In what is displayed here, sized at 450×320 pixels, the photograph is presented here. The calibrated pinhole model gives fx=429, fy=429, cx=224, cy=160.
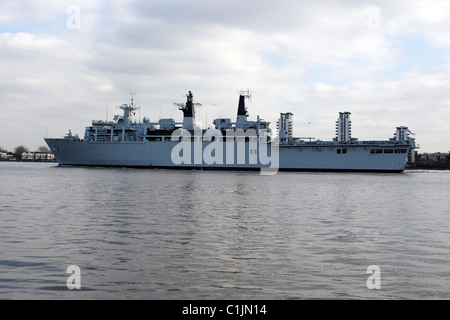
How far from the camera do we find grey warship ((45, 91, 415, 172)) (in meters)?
64.1

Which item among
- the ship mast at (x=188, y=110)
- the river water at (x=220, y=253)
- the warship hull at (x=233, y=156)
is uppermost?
the ship mast at (x=188, y=110)

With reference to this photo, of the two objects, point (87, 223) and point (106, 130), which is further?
point (106, 130)

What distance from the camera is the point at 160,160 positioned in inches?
2704

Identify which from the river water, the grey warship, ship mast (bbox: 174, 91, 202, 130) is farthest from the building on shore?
the river water

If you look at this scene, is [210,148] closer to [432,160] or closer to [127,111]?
[127,111]

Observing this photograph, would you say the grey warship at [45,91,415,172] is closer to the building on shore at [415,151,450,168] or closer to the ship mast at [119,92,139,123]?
the ship mast at [119,92,139,123]

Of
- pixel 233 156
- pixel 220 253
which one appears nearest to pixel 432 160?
pixel 233 156

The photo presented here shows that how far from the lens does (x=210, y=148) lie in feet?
224

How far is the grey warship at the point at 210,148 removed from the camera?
6406 centimetres

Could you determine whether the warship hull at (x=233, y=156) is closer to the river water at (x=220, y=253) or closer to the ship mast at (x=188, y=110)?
the ship mast at (x=188, y=110)

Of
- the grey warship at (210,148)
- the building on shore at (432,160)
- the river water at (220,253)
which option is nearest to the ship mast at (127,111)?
the grey warship at (210,148)
